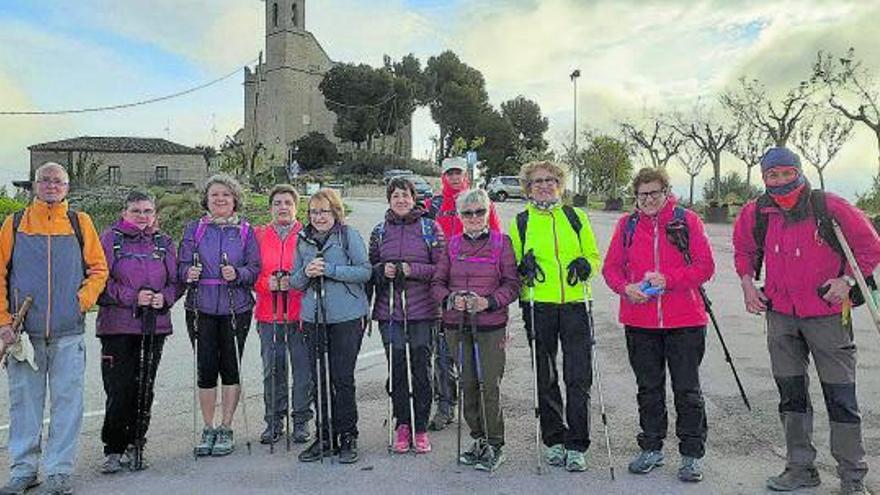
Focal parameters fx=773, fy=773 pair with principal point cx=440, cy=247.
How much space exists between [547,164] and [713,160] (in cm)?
4195

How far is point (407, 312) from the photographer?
5.37m

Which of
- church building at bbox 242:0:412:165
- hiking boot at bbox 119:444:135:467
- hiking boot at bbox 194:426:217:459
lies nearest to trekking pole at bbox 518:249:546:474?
hiking boot at bbox 194:426:217:459

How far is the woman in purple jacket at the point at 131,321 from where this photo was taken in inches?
199

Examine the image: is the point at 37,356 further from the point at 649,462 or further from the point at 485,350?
the point at 649,462

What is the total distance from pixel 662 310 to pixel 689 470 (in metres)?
0.98

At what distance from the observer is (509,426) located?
234 inches

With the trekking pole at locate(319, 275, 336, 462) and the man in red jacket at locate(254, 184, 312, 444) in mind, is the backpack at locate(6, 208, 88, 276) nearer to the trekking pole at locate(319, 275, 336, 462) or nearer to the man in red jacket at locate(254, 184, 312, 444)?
the man in red jacket at locate(254, 184, 312, 444)

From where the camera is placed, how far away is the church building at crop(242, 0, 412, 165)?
78312mm

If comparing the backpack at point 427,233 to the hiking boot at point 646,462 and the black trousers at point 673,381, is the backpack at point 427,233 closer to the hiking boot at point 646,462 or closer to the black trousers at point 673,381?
the black trousers at point 673,381

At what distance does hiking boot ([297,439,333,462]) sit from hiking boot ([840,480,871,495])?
10.4ft

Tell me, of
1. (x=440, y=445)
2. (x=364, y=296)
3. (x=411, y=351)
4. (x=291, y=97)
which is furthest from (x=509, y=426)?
(x=291, y=97)

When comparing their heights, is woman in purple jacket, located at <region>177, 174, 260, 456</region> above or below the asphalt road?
above

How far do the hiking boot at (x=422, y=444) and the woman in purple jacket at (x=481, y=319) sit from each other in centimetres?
32

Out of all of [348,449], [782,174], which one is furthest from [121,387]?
[782,174]
